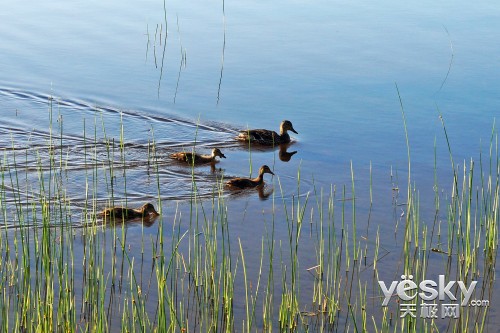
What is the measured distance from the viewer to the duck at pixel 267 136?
464 inches

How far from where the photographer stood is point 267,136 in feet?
38.9

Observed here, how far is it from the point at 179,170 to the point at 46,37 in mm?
6223

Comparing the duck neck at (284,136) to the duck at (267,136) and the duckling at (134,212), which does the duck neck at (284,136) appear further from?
the duckling at (134,212)

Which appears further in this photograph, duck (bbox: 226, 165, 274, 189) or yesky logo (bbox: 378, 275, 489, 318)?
duck (bbox: 226, 165, 274, 189)

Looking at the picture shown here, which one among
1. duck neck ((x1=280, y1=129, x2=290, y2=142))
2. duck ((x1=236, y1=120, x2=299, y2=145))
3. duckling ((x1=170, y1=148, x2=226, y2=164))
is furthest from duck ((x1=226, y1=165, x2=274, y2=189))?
duck neck ((x1=280, y1=129, x2=290, y2=142))

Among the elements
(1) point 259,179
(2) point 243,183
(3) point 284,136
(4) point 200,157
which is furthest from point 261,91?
(2) point 243,183

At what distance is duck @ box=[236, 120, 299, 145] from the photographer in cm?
1179

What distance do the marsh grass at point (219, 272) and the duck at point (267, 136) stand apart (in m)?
2.01

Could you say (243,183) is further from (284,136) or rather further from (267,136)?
(284,136)

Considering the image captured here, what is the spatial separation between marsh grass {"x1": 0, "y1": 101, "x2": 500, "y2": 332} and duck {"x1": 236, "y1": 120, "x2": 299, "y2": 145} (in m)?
2.01

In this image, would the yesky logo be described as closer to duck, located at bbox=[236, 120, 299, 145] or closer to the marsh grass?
the marsh grass

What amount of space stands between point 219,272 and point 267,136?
13.9ft

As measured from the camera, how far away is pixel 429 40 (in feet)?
54.3

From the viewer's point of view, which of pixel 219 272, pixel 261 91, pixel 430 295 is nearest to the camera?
pixel 430 295
